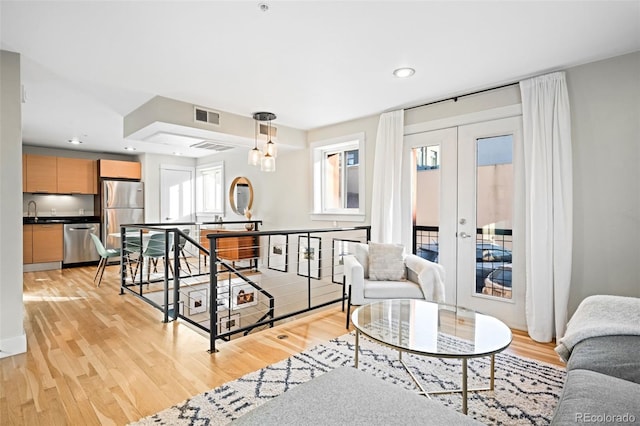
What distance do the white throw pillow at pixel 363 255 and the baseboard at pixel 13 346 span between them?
9.70ft

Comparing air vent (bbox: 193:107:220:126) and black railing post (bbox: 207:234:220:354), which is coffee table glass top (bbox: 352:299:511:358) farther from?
air vent (bbox: 193:107:220:126)

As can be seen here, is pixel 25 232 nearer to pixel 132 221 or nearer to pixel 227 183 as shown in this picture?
pixel 132 221

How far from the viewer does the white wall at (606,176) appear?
261 cm

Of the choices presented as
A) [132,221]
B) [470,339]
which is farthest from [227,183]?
[470,339]

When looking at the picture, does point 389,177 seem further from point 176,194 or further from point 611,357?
point 176,194

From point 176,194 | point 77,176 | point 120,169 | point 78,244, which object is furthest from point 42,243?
point 176,194

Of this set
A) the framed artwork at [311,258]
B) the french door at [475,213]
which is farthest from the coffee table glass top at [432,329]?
the framed artwork at [311,258]

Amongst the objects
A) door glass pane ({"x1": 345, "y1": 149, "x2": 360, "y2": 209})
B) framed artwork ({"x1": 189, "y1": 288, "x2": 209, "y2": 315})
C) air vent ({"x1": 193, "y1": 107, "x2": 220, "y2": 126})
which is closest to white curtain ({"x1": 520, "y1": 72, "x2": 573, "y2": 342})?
door glass pane ({"x1": 345, "y1": 149, "x2": 360, "y2": 209})

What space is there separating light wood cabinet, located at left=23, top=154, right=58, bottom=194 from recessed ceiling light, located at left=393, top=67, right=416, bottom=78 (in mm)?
6808

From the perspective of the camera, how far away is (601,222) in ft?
9.02

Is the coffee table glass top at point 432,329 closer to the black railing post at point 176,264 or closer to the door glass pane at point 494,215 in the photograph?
the door glass pane at point 494,215

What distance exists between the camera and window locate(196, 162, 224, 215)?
716 centimetres

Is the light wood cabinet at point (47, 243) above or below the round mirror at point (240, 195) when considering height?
below

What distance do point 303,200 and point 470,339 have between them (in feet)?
12.0
